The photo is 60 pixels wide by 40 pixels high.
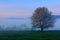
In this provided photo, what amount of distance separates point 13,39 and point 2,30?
131 inches

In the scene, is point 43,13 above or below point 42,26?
above

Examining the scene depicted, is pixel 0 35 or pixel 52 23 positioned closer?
pixel 0 35

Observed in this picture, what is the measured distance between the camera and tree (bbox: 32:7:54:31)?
28297 millimetres

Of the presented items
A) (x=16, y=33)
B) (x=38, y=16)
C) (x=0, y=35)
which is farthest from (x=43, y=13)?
(x=0, y=35)

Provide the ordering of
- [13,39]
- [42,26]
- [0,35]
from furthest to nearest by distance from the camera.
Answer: [42,26]
[0,35]
[13,39]

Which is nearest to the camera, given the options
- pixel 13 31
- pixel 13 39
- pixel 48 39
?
pixel 13 39

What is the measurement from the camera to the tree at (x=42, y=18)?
28297 mm

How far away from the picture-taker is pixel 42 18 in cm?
2847

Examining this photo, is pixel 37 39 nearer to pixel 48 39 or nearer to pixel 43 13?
pixel 48 39

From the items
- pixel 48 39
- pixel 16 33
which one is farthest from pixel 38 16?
pixel 48 39

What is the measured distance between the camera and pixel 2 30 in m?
17.7

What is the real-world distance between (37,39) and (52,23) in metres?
14.0

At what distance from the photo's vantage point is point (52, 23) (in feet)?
95.6

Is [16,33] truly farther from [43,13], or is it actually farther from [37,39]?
[43,13]
